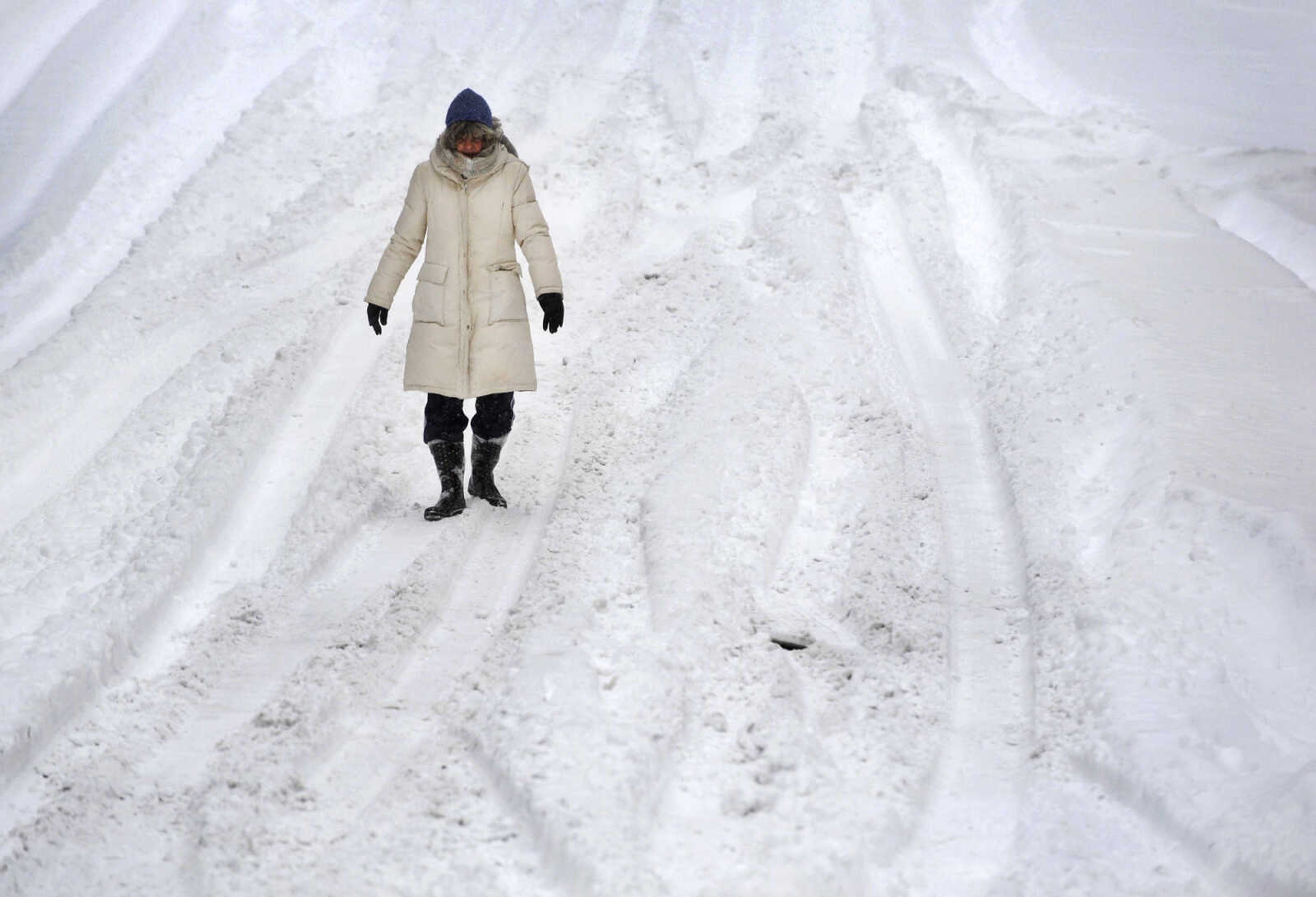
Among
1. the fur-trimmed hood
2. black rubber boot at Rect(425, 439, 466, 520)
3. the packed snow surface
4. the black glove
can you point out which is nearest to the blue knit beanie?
the fur-trimmed hood

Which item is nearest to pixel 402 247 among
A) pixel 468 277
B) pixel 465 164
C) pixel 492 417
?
pixel 468 277

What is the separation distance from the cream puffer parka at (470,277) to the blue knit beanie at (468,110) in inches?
7.6

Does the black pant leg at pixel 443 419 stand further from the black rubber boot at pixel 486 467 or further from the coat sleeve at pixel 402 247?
the coat sleeve at pixel 402 247

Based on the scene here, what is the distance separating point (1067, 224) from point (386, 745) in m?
5.40

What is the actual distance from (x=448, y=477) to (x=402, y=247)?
100 cm

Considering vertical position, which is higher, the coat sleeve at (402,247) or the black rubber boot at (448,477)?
the coat sleeve at (402,247)

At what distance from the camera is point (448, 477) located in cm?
562

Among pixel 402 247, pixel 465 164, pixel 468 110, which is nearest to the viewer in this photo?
pixel 468 110

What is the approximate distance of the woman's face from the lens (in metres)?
5.26

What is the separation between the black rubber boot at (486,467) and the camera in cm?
570

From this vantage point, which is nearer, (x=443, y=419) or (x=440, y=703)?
(x=440, y=703)

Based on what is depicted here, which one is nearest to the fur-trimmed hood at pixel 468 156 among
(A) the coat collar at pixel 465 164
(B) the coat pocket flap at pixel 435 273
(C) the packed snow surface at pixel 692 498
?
(A) the coat collar at pixel 465 164

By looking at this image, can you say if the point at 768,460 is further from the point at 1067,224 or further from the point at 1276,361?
the point at 1067,224

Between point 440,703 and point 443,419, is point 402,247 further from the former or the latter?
point 440,703
